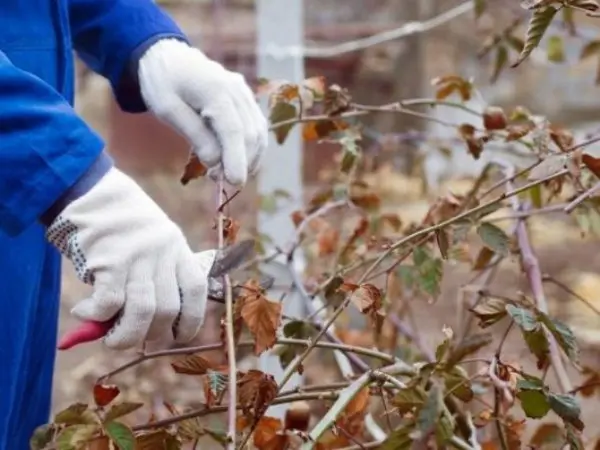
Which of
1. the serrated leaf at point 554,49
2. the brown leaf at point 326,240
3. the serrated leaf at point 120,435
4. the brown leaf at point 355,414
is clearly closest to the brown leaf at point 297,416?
the brown leaf at point 355,414

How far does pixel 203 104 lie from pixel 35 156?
1.15ft

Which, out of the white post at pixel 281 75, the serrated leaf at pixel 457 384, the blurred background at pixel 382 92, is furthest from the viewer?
the blurred background at pixel 382 92

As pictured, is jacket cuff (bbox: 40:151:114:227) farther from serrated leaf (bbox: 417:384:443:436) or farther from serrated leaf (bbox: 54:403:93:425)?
serrated leaf (bbox: 417:384:443:436)

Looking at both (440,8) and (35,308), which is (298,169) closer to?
(35,308)

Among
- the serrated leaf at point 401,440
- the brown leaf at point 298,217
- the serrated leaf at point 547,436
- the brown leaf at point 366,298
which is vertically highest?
the brown leaf at point 298,217

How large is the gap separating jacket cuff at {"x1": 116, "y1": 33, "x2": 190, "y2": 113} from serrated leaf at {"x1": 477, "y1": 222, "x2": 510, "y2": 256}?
414 mm

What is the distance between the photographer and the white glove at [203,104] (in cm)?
119

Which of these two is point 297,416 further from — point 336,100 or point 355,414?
point 336,100

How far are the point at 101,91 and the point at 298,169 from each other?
5.23 meters

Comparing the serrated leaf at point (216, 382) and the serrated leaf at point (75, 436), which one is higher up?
the serrated leaf at point (216, 382)

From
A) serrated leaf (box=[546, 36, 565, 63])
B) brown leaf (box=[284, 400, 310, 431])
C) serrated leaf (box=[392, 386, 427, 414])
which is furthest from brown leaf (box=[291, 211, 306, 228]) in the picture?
serrated leaf (box=[392, 386, 427, 414])

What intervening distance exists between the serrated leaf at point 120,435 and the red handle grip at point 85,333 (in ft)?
0.25

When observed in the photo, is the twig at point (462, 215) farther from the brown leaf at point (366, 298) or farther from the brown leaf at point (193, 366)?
the brown leaf at point (193, 366)

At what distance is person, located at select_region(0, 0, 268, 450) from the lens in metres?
0.89
